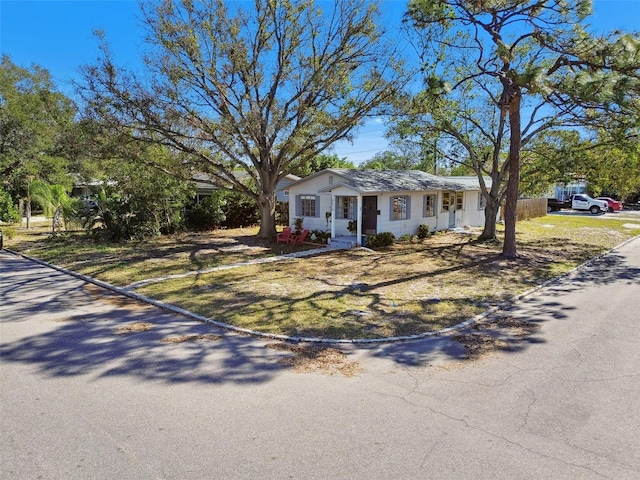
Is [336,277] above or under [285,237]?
under

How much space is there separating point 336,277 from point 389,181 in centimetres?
910

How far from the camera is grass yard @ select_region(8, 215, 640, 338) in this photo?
8586 millimetres

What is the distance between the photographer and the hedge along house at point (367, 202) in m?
18.5

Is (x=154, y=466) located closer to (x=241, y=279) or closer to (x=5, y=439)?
(x=5, y=439)

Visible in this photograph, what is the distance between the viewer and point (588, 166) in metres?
17.7

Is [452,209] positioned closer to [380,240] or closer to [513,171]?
[380,240]

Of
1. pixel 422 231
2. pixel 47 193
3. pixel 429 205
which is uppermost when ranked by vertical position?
pixel 47 193

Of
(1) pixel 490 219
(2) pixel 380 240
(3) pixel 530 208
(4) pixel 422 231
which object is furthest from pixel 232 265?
(3) pixel 530 208

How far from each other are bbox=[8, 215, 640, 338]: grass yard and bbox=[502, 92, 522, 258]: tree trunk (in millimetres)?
806

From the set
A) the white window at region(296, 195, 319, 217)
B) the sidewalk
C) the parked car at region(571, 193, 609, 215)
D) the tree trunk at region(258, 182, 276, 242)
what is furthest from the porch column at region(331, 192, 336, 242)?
the parked car at region(571, 193, 609, 215)

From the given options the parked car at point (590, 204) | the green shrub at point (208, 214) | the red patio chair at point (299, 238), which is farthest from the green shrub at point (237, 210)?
the parked car at point (590, 204)

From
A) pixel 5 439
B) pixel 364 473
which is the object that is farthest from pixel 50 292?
pixel 364 473

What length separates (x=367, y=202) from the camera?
64.3ft

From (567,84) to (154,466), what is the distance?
14.2 metres
